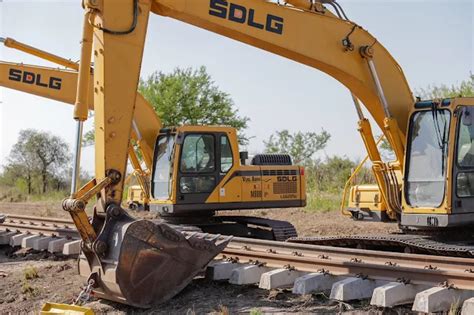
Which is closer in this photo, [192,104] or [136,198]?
[136,198]

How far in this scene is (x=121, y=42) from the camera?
7.04 metres

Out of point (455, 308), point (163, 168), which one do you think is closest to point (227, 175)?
point (163, 168)

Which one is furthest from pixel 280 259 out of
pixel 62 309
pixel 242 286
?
pixel 62 309

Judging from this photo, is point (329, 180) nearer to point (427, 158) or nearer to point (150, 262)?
point (427, 158)

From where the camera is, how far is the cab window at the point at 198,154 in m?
12.6

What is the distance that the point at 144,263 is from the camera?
6.56 meters

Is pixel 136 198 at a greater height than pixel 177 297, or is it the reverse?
pixel 136 198

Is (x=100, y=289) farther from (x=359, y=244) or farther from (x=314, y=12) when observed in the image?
(x=314, y=12)

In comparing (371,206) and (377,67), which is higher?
(377,67)

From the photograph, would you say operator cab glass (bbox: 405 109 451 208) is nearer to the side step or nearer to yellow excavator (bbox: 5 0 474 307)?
yellow excavator (bbox: 5 0 474 307)

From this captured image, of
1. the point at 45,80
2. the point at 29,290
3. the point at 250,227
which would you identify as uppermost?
the point at 45,80

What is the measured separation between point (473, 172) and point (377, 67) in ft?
7.31

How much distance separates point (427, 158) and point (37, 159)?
138ft

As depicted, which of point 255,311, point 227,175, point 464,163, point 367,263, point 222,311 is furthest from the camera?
point 227,175
